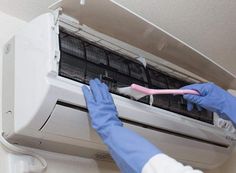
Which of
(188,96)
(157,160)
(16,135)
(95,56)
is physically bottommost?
(157,160)

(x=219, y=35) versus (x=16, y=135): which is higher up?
(x=219, y=35)

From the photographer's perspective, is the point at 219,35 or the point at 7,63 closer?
the point at 7,63

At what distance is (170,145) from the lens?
1.44 meters

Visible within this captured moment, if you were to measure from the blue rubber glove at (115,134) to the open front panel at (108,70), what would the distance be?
65 millimetres

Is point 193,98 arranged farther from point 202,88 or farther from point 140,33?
point 140,33

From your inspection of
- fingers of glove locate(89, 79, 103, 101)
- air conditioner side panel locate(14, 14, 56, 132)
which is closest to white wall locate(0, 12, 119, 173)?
air conditioner side panel locate(14, 14, 56, 132)

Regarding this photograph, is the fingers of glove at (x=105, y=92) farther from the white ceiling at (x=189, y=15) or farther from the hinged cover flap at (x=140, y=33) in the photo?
the white ceiling at (x=189, y=15)

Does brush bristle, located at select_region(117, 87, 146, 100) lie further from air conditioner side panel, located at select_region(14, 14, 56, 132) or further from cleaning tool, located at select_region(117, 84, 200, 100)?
air conditioner side panel, located at select_region(14, 14, 56, 132)

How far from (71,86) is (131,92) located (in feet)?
0.74

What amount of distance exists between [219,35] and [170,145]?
1.99 ft

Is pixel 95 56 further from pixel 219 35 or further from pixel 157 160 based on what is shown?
pixel 219 35

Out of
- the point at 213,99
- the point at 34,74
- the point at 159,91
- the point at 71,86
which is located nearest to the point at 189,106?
the point at 213,99

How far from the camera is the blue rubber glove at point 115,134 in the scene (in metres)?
1.00

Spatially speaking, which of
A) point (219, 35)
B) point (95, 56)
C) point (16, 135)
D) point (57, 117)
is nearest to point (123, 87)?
point (95, 56)
